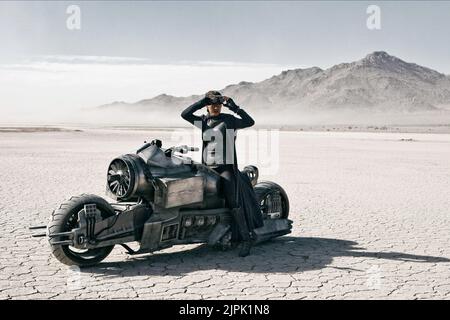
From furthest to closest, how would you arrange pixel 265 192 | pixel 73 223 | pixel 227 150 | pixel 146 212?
pixel 265 192
pixel 227 150
pixel 146 212
pixel 73 223

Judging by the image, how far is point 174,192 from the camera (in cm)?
711

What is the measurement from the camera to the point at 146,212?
23.3 ft

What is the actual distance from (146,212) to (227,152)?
1.33m

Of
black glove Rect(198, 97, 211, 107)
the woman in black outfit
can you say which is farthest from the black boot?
black glove Rect(198, 97, 211, 107)

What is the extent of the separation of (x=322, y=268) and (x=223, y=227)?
56.9 inches

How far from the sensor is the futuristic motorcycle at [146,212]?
660 centimetres

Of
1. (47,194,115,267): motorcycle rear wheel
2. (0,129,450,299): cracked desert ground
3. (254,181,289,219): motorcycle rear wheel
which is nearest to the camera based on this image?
(0,129,450,299): cracked desert ground

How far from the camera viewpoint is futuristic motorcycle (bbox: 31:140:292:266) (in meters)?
6.60

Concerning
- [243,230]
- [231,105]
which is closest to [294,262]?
[243,230]

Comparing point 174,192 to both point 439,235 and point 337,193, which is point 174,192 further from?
point 337,193

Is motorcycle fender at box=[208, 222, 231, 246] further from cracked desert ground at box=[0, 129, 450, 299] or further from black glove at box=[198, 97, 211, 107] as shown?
black glove at box=[198, 97, 211, 107]

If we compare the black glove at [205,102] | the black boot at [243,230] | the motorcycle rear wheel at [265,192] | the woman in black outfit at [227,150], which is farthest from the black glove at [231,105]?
the motorcycle rear wheel at [265,192]

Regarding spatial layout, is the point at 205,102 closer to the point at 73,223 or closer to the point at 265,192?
the point at 265,192

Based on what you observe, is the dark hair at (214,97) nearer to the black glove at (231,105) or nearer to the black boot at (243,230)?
the black glove at (231,105)
